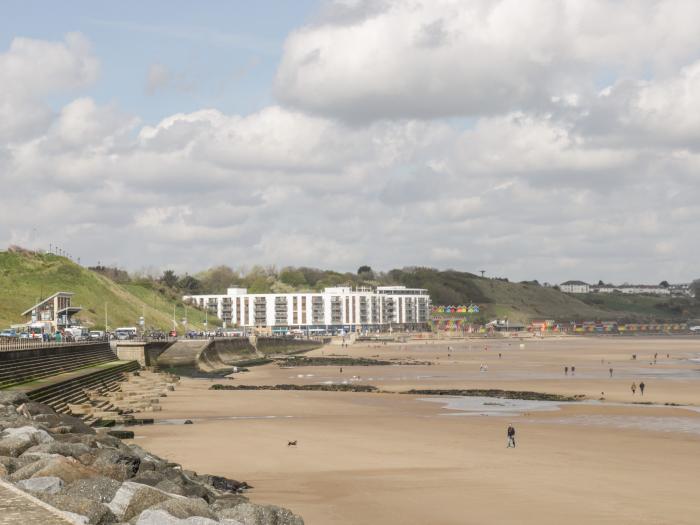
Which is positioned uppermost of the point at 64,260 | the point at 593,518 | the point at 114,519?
the point at 64,260

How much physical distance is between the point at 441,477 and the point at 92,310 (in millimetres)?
132486

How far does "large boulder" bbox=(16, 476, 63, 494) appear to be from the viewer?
59.8 ft

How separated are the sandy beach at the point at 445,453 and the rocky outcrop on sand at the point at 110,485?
4.23m

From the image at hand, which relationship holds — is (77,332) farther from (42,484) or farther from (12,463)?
(42,484)

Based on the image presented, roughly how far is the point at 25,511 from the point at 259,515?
479 cm

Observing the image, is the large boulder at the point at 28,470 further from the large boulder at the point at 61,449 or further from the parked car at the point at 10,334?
the parked car at the point at 10,334

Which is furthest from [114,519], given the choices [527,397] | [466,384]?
[466,384]

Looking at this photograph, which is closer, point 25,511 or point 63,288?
point 25,511

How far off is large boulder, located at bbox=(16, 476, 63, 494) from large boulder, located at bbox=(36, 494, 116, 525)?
1.67 m

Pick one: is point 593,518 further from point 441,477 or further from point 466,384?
point 466,384

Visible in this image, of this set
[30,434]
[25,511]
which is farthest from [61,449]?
[25,511]

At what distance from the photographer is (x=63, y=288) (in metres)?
157

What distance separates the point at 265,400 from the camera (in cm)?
6681

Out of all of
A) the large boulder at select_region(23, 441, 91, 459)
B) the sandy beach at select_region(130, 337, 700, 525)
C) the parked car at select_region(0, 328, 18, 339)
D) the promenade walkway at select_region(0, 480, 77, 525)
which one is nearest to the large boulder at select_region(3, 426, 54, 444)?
the large boulder at select_region(23, 441, 91, 459)
